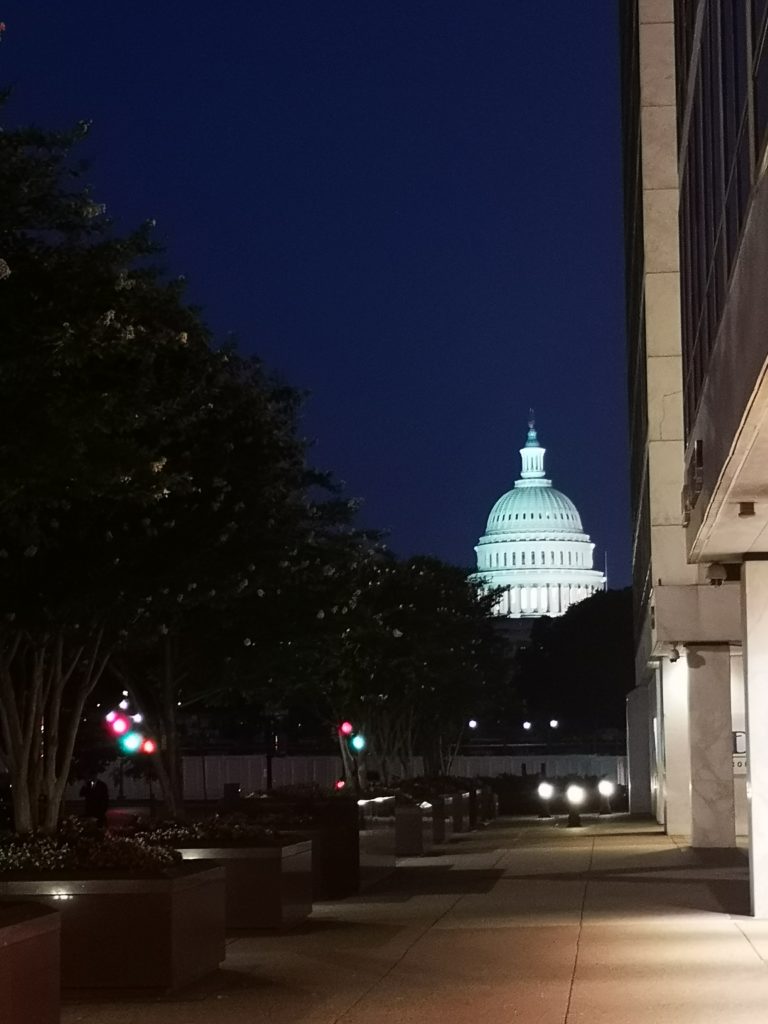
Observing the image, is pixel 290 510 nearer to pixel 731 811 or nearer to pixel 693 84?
pixel 731 811

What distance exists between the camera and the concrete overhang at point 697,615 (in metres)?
33.3

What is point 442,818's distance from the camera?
132ft

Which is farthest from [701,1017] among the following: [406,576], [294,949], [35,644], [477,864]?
[406,576]

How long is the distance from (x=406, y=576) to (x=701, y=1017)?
54.7 meters

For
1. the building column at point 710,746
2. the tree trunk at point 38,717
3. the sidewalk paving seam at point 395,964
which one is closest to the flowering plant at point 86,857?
the sidewalk paving seam at point 395,964

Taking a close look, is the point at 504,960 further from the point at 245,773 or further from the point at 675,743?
the point at 245,773

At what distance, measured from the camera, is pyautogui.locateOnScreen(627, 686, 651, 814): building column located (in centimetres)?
5969

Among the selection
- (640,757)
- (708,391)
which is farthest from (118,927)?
(640,757)

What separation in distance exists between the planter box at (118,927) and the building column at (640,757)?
152 ft

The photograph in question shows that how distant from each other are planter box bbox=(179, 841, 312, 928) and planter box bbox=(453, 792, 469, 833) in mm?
25674

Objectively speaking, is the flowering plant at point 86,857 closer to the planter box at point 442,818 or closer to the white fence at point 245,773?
the planter box at point 442,818

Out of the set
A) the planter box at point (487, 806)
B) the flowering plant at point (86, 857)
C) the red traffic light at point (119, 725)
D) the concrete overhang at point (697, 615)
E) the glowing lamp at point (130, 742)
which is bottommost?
the planter box at point (487, 806)

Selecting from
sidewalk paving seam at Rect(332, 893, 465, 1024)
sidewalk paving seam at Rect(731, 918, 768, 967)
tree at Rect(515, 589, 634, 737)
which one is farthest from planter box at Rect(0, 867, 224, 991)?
tree at Rect(515, 589, 634, 737)

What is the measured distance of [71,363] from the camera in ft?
54.3
